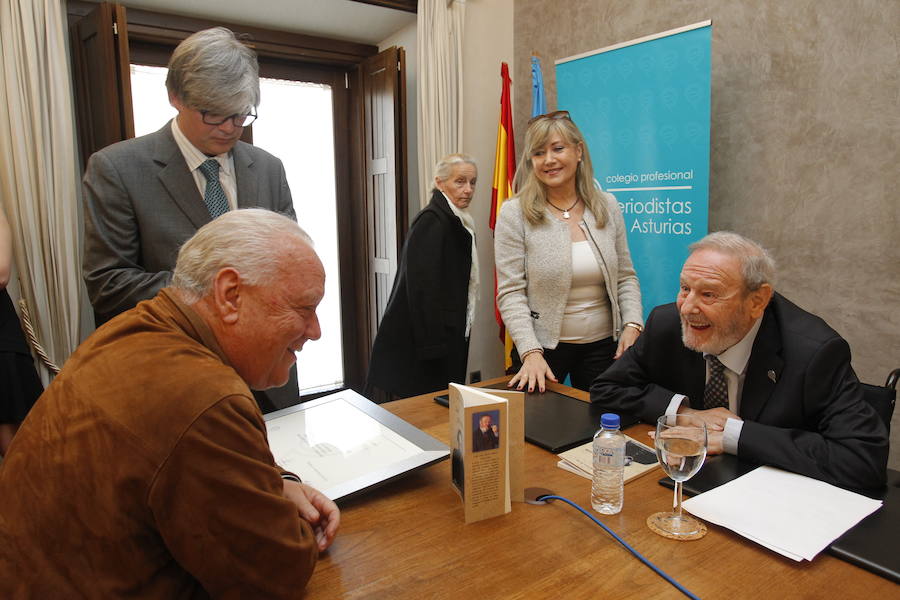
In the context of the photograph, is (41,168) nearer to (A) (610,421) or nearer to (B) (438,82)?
(B) (438,82)

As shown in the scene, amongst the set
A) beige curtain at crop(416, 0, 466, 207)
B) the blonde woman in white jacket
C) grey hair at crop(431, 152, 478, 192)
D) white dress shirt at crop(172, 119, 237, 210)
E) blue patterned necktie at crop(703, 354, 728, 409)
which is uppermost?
beige curtain at crop(416, 0, 466, 207)

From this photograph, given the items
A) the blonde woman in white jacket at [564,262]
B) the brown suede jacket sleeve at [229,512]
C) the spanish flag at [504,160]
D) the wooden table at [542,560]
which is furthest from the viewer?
the spanish flag at [504,160]

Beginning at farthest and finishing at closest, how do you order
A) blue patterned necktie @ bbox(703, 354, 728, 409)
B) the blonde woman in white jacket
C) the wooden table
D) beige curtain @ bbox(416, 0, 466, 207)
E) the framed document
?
beige curtain @ bbox(416, 0, 466, 207), the blonde woman in white jacket, blue patterned necktie @ bbox(703, 354, 728, 409), the framed document, the wooden table

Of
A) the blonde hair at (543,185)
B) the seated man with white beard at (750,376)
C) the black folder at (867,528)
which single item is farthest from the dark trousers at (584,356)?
the black folder at (867,528)

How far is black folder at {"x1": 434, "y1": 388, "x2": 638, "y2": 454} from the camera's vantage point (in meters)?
1.42

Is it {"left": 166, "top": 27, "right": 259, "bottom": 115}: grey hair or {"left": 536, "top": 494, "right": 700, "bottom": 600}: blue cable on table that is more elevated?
{"left": 166, "top": 27, "right": 259, "bottom": 115}: grey hair

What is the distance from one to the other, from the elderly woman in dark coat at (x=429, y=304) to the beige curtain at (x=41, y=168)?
58.3 inches

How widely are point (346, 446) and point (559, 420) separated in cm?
55

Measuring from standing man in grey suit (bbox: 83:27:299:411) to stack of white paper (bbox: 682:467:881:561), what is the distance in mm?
1306

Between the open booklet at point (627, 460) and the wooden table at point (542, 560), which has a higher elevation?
the open booklet at point (627, 460)

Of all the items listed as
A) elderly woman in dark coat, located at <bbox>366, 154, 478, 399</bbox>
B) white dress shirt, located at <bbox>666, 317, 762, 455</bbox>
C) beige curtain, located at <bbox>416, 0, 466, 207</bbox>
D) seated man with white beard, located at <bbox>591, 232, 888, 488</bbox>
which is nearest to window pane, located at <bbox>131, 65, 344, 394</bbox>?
beige curtain, located at <bbox>416, 0, 466, 207</bbox>

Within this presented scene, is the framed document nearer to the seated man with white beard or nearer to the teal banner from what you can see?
the seated man with white beard

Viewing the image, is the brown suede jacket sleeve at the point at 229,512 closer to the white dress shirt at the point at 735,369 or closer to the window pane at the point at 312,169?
the white dress shirt at the point at 735,369

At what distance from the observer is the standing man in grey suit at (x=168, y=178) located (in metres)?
1.69
